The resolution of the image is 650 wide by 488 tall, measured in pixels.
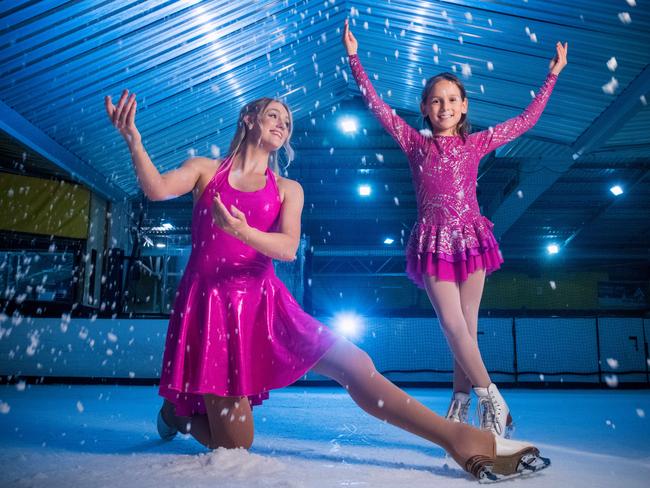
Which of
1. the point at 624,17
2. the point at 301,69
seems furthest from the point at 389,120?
the point at 301,69

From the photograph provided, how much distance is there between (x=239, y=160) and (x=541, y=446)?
1601mm

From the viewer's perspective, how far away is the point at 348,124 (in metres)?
9.90

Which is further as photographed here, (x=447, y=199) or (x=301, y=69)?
(x=301, y=69)

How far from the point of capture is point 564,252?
16219 mm

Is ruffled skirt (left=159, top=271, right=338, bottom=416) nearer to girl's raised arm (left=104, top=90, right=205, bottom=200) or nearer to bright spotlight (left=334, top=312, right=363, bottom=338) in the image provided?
girl's raised arm (left=104, top=90, right=205, bottom=200)

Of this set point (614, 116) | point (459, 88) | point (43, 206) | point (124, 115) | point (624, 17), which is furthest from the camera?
point (43, 206)

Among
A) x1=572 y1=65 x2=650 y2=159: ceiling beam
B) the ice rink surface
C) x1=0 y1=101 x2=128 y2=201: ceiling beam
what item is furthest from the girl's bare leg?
x1=0 y1=101 x2=128 y2=201: ceiling beam

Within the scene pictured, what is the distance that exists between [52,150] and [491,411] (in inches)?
263

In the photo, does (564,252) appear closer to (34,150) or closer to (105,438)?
(34,150)

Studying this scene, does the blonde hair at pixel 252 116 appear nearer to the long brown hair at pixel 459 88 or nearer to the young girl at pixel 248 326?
the young girl at pixel 248 326

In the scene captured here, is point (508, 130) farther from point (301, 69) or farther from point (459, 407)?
point (301, 69)

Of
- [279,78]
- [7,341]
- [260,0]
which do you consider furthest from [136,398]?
[279,78]

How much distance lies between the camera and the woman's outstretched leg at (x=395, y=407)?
1.56m

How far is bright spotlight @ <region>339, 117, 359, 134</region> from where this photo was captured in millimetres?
9859
